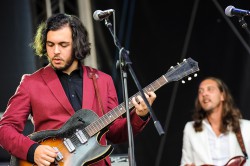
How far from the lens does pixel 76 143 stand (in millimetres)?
3928

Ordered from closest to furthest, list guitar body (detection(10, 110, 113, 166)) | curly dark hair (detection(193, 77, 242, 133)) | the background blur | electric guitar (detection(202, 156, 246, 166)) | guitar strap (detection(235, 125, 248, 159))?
guitar body (detection(10, 110, 113, 166)) → electric guitar (detection(202, 156, 246, 166)) → guitar strap (detection(235, 125, 248, 159)) → curly dark hair (detection(193, 77, 242, 133)) → the background blur

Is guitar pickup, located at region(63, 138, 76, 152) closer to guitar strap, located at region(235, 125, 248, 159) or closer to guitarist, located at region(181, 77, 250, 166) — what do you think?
guitarist, located at region(181, 77, 250, 166)

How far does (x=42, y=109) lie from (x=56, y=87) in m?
0.17

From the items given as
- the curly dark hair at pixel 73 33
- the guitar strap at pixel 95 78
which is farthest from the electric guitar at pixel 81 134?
the curly dark hair at pixel 73 33

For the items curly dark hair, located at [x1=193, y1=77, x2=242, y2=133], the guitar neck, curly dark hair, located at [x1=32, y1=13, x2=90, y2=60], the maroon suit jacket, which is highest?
curly dark hair, located at [x1=32, y1=13, x2=90, y2=60]

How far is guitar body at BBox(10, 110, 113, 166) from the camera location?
3.88m

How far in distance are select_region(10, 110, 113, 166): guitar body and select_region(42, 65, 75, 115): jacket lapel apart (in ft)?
0.30

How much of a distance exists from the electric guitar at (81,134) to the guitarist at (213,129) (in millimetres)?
1830

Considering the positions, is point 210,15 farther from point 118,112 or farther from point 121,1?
point 118,112

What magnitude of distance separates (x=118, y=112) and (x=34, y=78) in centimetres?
62

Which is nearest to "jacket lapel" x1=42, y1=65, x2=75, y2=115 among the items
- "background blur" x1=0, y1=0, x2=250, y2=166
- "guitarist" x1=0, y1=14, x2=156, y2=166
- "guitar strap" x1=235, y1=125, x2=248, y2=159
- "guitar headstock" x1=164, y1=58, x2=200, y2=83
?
"guitarist" x1=0, y1=14, x2=156, y2=166

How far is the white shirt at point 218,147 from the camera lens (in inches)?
Answer: 220

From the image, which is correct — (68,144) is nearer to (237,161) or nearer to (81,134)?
(81,134)

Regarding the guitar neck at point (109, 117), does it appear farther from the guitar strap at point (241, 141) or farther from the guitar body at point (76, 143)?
the guitar strap at point (241, 141)
